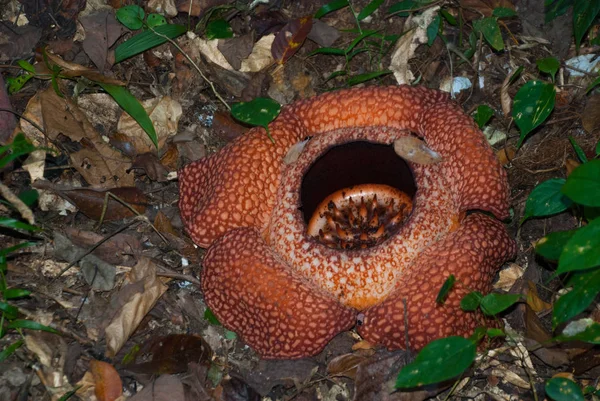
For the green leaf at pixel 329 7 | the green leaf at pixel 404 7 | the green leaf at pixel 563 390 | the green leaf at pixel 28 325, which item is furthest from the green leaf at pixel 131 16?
the green leaf at pixel 563 390

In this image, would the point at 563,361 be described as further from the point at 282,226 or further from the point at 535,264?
the point at 282,226

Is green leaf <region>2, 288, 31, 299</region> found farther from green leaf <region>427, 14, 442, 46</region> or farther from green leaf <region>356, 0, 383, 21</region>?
green leaf <region>427, 14, 442, 46</region>

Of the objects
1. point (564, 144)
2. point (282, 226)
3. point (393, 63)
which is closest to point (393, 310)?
point (282, 226)

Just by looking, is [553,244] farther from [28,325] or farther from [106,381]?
[28,325]

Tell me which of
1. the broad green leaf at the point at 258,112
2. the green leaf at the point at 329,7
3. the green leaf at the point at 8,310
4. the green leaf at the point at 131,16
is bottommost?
the green leaf at the point at 8,310

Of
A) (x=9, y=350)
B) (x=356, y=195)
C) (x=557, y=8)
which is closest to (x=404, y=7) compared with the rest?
(x=557, y=8)

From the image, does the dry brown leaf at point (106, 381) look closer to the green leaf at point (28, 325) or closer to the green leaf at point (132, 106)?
the green leaf at point (28, 325)
